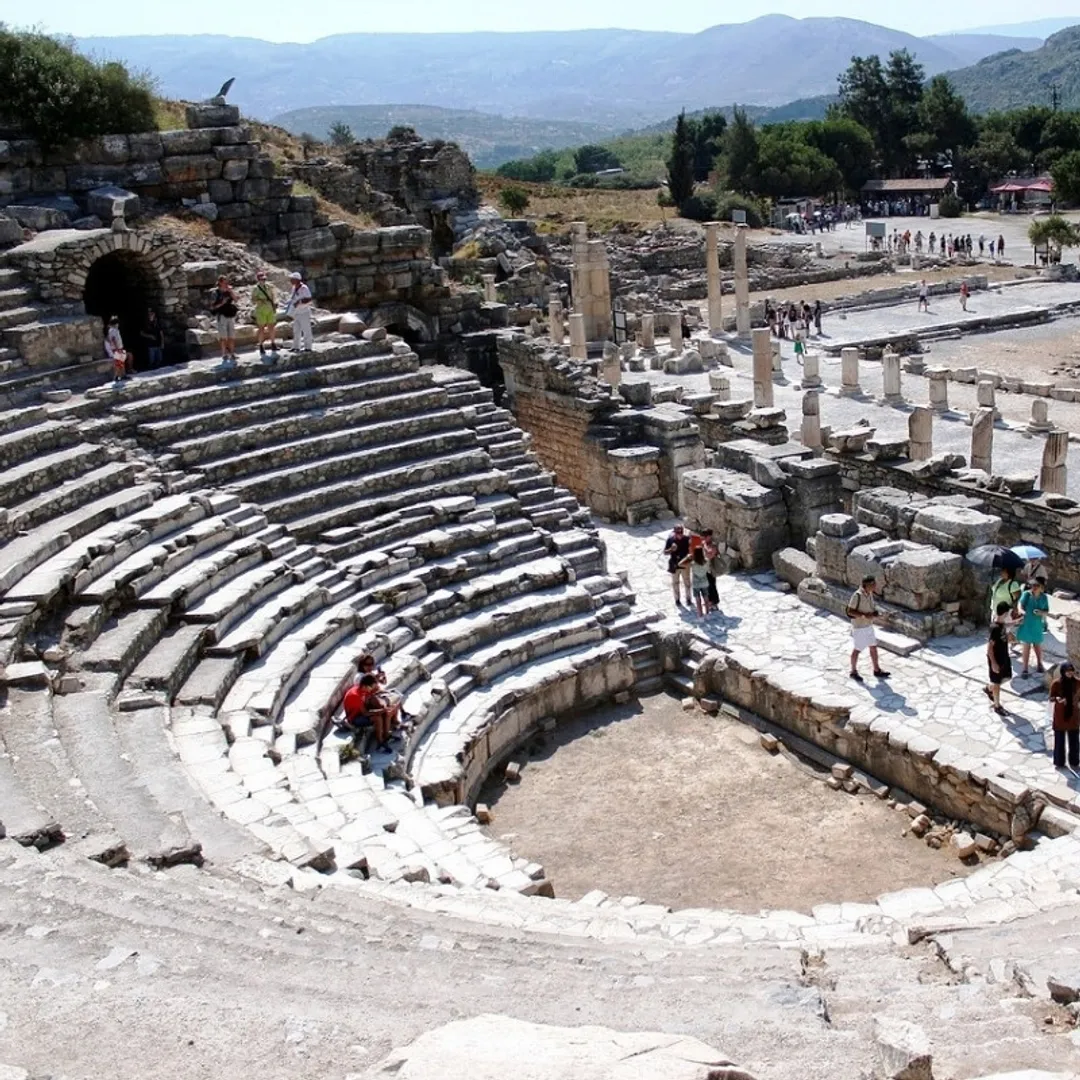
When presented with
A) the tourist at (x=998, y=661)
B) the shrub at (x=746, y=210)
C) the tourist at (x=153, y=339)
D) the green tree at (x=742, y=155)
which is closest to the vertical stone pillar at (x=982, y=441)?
the tourist at (x=998, y=661)

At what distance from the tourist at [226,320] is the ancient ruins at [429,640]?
1.27ft

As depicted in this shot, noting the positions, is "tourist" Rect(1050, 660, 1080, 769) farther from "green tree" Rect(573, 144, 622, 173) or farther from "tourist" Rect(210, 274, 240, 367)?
"green tree" Rect(573, 144, 622, 173)

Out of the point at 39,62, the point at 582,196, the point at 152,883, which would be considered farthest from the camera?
the point at 582,196

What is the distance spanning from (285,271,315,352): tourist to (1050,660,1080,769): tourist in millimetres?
11406

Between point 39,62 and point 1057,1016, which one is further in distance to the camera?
point 39,62

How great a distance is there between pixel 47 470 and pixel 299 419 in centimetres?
375

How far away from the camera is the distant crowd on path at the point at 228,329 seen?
17.9m

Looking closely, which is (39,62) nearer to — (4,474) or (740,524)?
(4,474)

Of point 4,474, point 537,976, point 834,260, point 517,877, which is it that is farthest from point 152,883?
point 834,260

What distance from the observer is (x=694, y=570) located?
16.3 m

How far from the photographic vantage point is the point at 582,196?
2793 inches

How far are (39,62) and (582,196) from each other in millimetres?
52185

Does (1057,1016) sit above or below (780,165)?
below

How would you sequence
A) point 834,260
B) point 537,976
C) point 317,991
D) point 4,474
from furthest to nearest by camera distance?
point 834,260 → point 4,474 → point 537,976 → point 317,991
